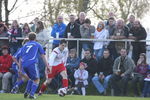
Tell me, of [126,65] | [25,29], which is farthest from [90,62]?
[25,29]

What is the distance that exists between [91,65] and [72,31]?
1549 mm

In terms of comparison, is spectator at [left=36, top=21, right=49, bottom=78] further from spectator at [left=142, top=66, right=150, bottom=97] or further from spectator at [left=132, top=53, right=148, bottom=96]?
spectator at [left=142, top=66, right=150, bottom=97]

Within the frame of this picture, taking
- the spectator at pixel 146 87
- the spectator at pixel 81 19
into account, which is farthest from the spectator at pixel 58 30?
the spectator at pixel 146 87

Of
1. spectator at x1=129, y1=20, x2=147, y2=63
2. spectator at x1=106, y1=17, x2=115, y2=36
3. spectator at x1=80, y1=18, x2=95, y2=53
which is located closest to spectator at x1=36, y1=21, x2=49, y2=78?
spectator at x1=80, y1=18, x2=95, y2=53

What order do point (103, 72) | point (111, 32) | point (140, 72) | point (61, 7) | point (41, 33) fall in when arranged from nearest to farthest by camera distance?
1. point (140, 72)
2. point (111, 32)
3. point (103, 72)
4. point (41, 33)
5. point (61, 7)

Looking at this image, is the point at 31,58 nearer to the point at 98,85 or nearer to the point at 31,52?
the point at 31,52

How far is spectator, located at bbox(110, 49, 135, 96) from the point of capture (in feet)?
69.4

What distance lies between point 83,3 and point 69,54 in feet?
52.7

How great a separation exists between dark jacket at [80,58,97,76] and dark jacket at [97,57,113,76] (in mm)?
158

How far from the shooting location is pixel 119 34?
2161 centimetres

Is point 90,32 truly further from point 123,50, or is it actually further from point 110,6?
point 110,6

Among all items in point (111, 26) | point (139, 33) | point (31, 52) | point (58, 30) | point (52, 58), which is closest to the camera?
point (31, 52)

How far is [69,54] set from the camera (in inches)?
870

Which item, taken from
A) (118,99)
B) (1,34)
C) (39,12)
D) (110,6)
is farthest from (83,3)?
(118,99)
